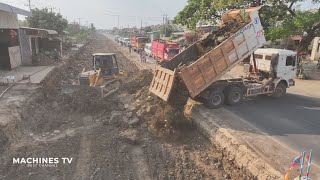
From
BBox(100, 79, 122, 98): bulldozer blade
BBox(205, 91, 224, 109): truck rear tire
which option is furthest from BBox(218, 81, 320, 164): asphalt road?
BBox(100, 79, 122, 98): bulldozer blade

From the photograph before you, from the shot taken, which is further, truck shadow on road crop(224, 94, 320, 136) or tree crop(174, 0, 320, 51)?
tree crop(174, 0, 320, 51)

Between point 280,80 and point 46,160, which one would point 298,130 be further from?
point 46,160

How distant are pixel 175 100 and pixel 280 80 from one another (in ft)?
22.8

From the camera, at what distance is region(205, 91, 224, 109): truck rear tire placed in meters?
14.5

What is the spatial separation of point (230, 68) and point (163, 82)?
11.5 ft

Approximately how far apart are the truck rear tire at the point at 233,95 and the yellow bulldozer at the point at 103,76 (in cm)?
644

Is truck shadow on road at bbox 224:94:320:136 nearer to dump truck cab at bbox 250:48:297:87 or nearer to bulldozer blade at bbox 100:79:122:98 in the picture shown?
dump truck cab at bbox 250:48:297:87

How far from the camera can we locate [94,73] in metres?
17.0

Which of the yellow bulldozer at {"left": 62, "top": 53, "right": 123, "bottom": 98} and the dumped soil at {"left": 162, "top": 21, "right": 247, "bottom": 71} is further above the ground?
the dumped soil at {"left": 162, "top": 21, "right": 247, "bottom": 71}

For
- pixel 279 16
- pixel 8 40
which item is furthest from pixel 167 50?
pixel 8 40

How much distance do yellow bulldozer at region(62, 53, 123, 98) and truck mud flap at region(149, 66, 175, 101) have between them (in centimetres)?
379

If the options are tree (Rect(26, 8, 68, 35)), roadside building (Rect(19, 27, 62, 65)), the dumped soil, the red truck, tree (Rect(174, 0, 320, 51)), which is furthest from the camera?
tree (Rect(26, 8, 68, 35))

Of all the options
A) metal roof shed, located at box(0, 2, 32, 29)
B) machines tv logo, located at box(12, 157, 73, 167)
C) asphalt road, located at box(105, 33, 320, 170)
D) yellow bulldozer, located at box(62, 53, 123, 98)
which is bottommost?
machines tv logo, located at box(12, 157, 73, 167)

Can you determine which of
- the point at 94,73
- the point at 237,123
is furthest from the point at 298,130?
the point at 94,73
